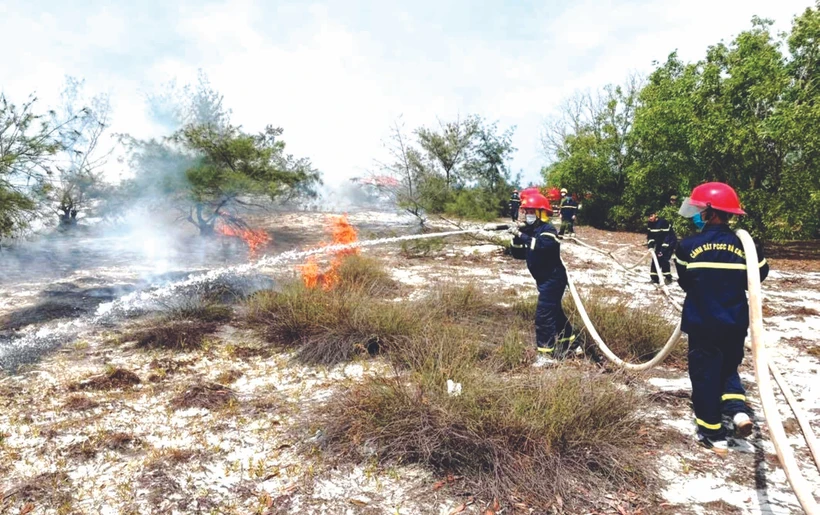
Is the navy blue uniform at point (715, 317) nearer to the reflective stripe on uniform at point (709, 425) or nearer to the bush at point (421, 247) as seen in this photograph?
the reflective stripe on uniform at point (709, 425)

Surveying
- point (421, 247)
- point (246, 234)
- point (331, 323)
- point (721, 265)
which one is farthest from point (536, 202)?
point (246, 234)

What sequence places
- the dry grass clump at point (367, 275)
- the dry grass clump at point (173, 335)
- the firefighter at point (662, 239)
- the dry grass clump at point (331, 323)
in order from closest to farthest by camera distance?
the dry grass clump at point (331, 323), the dry grass clump at point (173, 335), the dry grass clump at point (367, 275), the firefighter at point (662, 239)

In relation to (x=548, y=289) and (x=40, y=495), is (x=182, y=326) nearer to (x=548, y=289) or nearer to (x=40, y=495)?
(x=40, y=495)

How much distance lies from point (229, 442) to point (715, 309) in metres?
3.61

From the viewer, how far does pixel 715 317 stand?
321cm

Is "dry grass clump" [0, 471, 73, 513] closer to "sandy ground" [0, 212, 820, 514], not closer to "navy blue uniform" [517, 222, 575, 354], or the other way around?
"sandy ground" [0, 212, 820, 514]

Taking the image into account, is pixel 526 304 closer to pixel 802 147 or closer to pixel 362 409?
pixel 362 409

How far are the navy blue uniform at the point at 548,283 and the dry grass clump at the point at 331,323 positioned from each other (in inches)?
53.6

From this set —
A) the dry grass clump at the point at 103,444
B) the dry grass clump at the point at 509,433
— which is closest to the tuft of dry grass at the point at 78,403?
the dry grass clump at the point at 103,444

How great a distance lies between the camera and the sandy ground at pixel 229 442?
8.99 feet

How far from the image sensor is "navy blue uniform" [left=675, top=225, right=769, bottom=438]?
3199 millimetres

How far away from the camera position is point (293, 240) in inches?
556

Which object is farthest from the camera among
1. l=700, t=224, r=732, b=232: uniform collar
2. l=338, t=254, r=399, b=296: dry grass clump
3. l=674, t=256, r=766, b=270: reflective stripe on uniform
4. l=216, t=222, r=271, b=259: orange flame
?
l=216, t=222, r=271, b=259: orange flame

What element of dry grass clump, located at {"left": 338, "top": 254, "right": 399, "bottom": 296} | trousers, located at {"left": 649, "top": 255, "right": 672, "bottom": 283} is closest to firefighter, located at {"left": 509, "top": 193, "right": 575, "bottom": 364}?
dry grass clump, located at {"left": 338, "top": 254, "right": 399, "bottom": 296}
